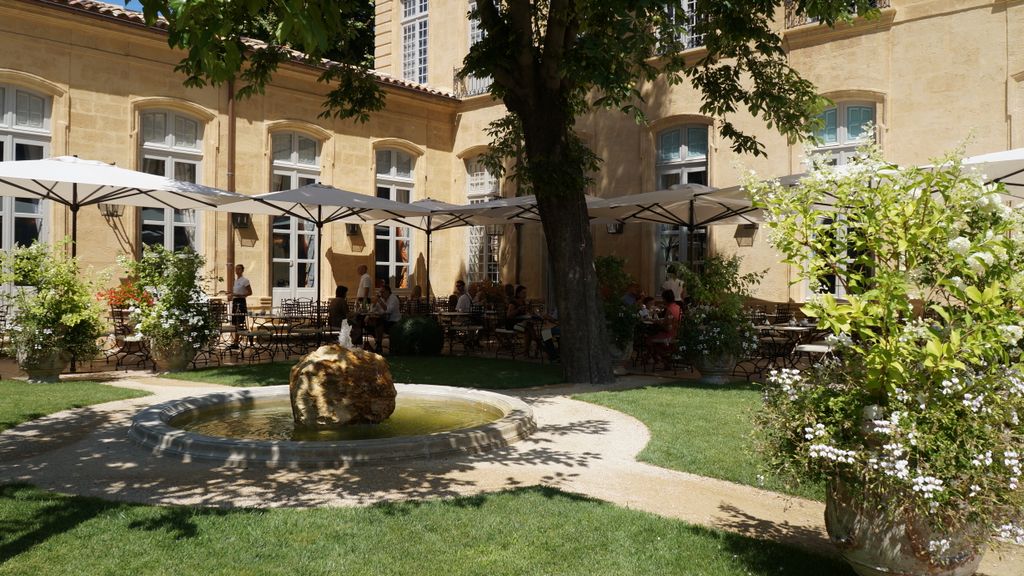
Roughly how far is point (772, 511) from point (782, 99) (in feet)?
23.3

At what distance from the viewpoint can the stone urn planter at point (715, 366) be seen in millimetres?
10109

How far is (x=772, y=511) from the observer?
15.9ft

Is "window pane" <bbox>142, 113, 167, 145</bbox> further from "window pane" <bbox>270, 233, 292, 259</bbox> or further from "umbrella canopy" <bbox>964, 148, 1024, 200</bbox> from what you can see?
"umbrella canopy" <bbox>964, 148, 1024, 200</bbox>

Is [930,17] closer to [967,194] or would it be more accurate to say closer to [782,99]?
[782,99]

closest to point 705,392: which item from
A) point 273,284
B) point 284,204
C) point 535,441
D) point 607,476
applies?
point 535,441

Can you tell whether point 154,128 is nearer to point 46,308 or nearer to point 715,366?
point 46,308

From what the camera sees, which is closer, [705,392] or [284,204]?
[705,392]

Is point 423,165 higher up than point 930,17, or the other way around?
point 930,17

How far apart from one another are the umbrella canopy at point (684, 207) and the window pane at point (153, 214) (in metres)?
8.49

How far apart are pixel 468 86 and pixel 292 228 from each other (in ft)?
20.5

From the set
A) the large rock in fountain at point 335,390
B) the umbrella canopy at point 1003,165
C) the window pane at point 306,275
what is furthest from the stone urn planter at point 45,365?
the umbrella canopy at point 1003,165

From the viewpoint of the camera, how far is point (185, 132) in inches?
628

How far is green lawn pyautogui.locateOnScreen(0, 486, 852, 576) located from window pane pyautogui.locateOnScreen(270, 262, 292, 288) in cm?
1287

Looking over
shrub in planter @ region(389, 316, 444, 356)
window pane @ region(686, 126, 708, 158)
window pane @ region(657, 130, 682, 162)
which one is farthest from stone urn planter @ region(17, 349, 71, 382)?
window pane @ region(686, 126, 708, 158)
